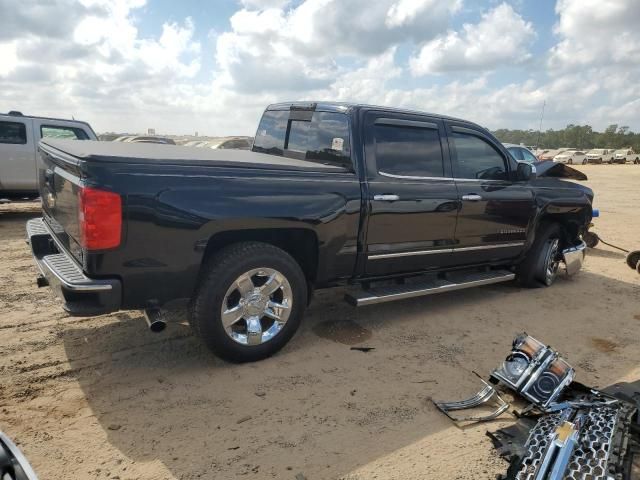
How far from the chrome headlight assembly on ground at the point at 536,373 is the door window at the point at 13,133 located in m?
9.51

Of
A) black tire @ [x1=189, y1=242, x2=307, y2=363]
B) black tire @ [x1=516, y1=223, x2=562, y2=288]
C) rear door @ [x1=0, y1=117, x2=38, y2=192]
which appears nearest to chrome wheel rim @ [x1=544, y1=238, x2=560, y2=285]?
black tire @ [x1=516, y1=223, x2=562, y2=288]

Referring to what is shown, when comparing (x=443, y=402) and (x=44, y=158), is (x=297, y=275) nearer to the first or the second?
(x=443, y=402)

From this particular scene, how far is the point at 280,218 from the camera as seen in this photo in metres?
3.47

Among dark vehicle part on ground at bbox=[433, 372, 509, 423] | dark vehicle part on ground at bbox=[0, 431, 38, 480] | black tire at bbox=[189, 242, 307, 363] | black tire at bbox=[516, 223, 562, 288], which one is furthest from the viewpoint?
black tire at bbox=[516, 223, 562, 288]

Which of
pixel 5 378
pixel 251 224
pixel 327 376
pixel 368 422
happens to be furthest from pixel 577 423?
pixel 5 378

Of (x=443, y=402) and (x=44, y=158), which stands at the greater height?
(x=44, y=158)

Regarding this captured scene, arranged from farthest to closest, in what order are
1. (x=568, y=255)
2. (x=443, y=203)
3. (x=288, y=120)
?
(x=568, y=255)
(x=288, y=120)
(x=443, y=203)

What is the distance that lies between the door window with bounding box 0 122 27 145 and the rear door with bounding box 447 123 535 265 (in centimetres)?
832

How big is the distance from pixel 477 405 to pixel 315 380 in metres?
1.10

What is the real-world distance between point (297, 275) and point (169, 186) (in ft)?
3.73

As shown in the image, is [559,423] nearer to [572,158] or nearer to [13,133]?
[13,133]

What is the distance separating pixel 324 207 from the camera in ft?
12.0

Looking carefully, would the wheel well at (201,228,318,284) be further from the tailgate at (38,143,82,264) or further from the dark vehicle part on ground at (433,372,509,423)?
the dark vehicle part on ground at (433,372,509,423)

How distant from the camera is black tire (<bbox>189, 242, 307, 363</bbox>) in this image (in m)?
3.29
